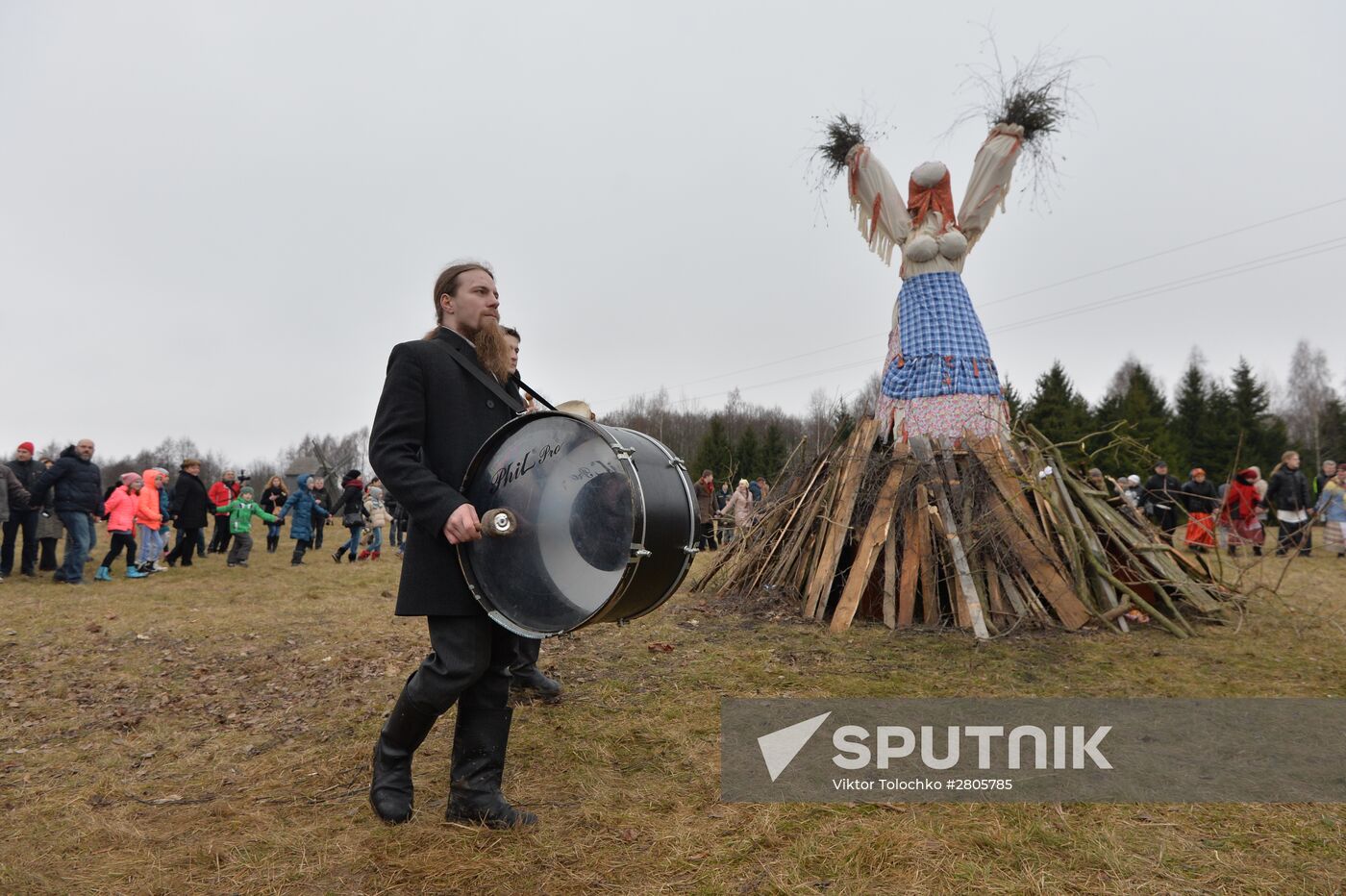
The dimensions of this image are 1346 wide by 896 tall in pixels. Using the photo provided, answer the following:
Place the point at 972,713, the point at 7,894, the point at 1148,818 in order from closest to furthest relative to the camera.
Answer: the point at 7,894
the point at 1148,818
the point at 972,713

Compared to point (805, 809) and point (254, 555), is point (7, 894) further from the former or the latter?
point (254, 555)

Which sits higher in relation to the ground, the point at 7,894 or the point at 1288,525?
the point at 1288,525

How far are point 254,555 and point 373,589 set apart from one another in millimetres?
6499

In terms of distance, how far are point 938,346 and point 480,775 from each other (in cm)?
595

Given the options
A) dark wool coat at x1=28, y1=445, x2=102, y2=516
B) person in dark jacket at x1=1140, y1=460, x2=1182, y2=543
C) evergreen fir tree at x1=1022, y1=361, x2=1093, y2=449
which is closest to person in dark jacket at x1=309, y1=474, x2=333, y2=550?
dark wool coat at x1=28, y1=445, x2=102, y2=516

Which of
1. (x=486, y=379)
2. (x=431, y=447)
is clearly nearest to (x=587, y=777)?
(x=431, y=447)

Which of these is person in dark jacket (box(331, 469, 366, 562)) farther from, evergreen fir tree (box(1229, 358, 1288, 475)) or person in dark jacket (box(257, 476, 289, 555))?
evergreen fir tree (box(1229, 358, 1288, 475))

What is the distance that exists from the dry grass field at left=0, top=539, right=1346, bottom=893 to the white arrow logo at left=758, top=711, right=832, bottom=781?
0.28m

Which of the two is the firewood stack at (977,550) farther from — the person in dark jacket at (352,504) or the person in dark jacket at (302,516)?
the person in dark jacket at (302,516)

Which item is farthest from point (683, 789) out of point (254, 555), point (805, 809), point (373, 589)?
point (254, 555)

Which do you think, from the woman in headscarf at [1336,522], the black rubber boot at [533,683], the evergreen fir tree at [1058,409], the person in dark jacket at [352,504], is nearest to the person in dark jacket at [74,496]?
the person in dark jacket at [352,504]

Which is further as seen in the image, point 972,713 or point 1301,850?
point 972,713

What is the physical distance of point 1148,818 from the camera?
125 inches

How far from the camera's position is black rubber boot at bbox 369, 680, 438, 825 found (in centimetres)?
305
